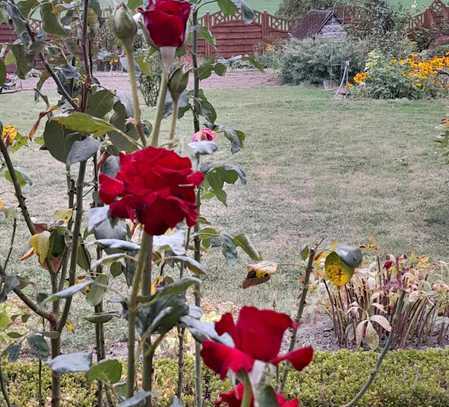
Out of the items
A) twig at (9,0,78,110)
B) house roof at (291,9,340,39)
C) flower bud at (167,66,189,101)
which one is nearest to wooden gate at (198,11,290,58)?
house roof at (291,9,340,39)

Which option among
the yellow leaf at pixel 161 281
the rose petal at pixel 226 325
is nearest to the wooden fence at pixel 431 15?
the yellow leaf at pixel 161 281

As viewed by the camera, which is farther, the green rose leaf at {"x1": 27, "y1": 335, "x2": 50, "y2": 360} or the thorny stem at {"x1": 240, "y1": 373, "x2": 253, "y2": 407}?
the green rose leaf at {"x1": 27, "y1": 335, "x2": 50, "y2": 360}

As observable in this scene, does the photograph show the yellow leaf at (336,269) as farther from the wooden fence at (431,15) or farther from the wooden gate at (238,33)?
the wooden gate at (238,33)

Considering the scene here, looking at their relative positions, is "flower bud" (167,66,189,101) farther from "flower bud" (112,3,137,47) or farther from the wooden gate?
the wooden gate

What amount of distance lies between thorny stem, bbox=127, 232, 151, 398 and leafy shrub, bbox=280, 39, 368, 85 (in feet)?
35.9

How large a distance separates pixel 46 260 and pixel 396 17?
13456 mm

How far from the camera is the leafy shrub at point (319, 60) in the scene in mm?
11375

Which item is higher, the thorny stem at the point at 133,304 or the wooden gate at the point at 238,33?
the wooden gate at the point at 238,33

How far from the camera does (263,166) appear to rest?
5.96m

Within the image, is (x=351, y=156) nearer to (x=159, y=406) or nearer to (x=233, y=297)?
(x=233, y=297)

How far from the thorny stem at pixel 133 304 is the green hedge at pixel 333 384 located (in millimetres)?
1171

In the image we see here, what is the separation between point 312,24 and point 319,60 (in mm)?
3716

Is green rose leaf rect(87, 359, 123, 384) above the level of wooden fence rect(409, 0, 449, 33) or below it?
below

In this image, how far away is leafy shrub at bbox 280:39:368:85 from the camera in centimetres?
1138
